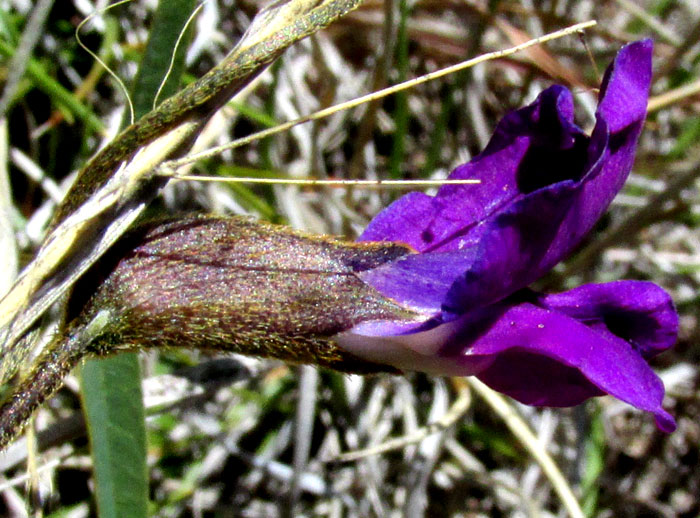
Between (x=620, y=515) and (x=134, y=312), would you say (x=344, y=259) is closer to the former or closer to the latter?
(x=134, y=312)

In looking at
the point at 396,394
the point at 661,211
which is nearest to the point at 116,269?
the point at 396,394

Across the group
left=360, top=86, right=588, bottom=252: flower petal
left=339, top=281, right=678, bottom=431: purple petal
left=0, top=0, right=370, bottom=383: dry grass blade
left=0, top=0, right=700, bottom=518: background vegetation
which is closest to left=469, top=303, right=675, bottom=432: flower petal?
left=339, top=281, right=678, bottom=431: purple petal

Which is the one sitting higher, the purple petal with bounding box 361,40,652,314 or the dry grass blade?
the dry grass blade

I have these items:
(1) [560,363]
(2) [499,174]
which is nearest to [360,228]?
(2) [499,174]

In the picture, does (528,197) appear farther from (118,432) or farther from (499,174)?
(118,432)

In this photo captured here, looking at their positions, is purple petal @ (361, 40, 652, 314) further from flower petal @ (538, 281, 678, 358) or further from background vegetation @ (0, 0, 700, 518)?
background vegetation @ (0, 0, 700, 518)

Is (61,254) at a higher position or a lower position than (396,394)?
higher

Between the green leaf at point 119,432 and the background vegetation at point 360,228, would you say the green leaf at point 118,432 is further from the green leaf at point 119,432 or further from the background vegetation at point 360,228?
the background vegetation at point 360,228
